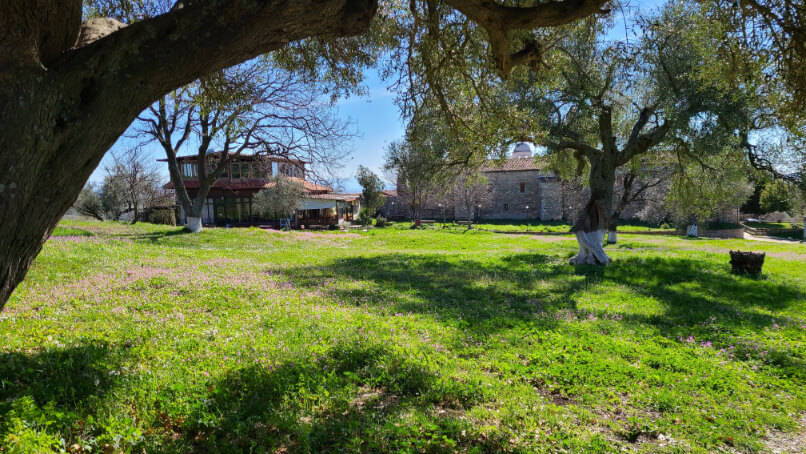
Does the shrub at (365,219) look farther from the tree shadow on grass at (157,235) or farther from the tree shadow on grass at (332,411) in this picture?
the tree shadow on grass at (332,411)

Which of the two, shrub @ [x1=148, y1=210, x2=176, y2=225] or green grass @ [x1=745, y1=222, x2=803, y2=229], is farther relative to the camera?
green grass @ [x1=745, y1=222, x2=803, y2=229]

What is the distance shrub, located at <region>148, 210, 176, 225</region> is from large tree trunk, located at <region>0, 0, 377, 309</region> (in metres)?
39.3

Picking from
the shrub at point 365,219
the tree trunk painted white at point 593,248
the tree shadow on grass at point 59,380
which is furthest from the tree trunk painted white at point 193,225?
the shrub at point 365,219

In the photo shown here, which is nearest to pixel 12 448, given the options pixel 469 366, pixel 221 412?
pixel 221 412

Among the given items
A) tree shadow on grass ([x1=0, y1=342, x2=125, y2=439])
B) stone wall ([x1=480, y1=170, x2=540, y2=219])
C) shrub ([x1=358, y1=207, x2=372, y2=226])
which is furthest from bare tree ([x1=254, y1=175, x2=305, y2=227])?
tree shadow on grass ([x1=0, y1=342, x2=125, y2=439])

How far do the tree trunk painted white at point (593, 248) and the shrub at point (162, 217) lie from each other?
121ft

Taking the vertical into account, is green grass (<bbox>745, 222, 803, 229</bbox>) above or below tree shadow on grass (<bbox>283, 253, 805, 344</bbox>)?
above

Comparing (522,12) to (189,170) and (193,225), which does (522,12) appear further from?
(189,170)

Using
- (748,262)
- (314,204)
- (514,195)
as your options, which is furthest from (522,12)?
(514,195)

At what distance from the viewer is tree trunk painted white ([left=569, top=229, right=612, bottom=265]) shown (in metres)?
14.9

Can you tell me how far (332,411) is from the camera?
3990 millimetres

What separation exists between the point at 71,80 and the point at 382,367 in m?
4.13

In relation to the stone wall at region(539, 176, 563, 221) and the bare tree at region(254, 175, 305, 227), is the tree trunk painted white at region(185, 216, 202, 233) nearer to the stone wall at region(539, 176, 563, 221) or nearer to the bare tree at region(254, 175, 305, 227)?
the bare tree at region(254, 175, 305, 227)

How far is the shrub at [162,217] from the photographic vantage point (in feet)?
123
